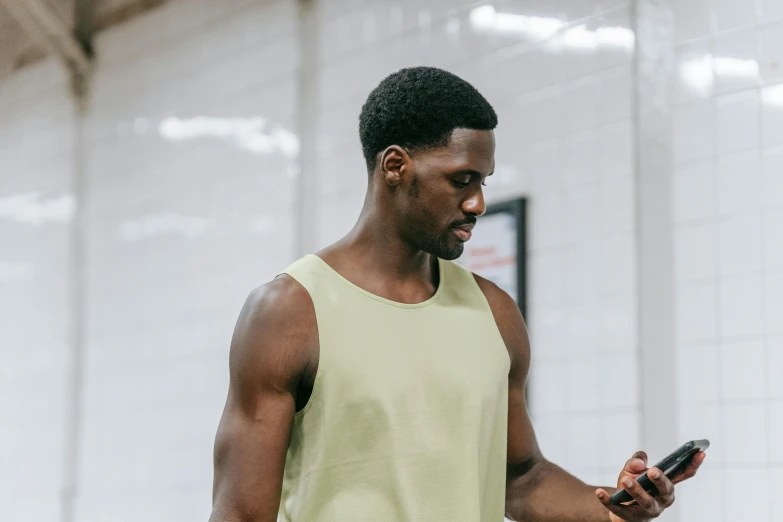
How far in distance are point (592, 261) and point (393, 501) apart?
2.10 m

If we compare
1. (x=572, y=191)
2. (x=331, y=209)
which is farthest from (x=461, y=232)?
(x=331, y=209)

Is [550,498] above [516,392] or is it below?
below

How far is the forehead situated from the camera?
207cm

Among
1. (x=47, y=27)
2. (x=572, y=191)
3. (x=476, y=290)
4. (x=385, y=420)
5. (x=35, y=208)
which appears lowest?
(x=385, y=420)

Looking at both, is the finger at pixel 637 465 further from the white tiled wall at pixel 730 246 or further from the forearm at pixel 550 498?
the white tiled wall at pixel 730 246

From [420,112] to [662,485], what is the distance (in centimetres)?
75

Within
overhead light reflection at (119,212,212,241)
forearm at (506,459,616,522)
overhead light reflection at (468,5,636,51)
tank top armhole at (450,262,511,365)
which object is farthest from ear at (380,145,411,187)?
overhead light reflection at (119,212,212,241)

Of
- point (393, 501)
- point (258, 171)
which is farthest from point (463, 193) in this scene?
point (258, 171)

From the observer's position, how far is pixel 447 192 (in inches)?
81.2

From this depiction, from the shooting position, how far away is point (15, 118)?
729 cm

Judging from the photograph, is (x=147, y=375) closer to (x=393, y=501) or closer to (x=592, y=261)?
(x=592, y=261)

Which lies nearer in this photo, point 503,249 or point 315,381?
point 315,381

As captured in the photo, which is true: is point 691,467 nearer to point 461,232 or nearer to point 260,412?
point 461,232

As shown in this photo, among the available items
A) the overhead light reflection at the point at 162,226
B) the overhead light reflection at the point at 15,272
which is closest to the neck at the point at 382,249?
the overhead light reflection at the point at 162,226
